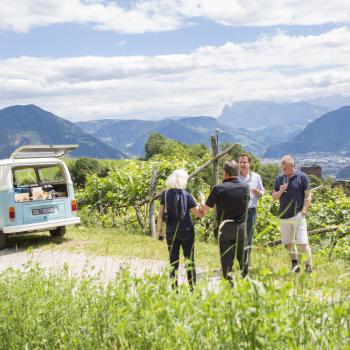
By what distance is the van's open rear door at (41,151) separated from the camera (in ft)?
38.9

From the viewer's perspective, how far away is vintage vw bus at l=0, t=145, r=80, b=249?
11.3m

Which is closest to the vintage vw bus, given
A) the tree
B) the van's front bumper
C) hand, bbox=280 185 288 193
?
the van's front bumper

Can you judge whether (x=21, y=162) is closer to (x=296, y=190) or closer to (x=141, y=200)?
(x=141, y=200)

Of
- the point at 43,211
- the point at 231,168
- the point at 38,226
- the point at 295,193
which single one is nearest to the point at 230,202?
the point at 231,168

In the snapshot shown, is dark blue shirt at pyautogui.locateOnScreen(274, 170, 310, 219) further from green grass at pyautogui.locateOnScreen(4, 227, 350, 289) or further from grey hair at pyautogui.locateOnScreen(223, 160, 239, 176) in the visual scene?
grey hair at pyautogui.locateOnScreen(223, 160, 239, 176)

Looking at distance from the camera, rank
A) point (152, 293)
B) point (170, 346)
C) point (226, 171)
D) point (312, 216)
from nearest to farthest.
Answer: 1. point (170, 346)
2. point (152, 293)
3. point (226, 171)
4. point (312, 216)

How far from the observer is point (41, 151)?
12172 millimetres

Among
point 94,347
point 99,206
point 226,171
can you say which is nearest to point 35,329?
point 94,347

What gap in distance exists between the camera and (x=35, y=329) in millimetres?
4238

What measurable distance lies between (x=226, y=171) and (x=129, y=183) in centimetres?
863

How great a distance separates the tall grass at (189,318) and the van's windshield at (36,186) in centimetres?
785

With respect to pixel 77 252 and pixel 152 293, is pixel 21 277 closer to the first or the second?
pixel 152 293

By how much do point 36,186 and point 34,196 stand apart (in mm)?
754

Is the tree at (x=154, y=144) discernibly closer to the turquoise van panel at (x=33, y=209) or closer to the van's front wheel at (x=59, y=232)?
the van's front wheel at (x=59, y=232)
